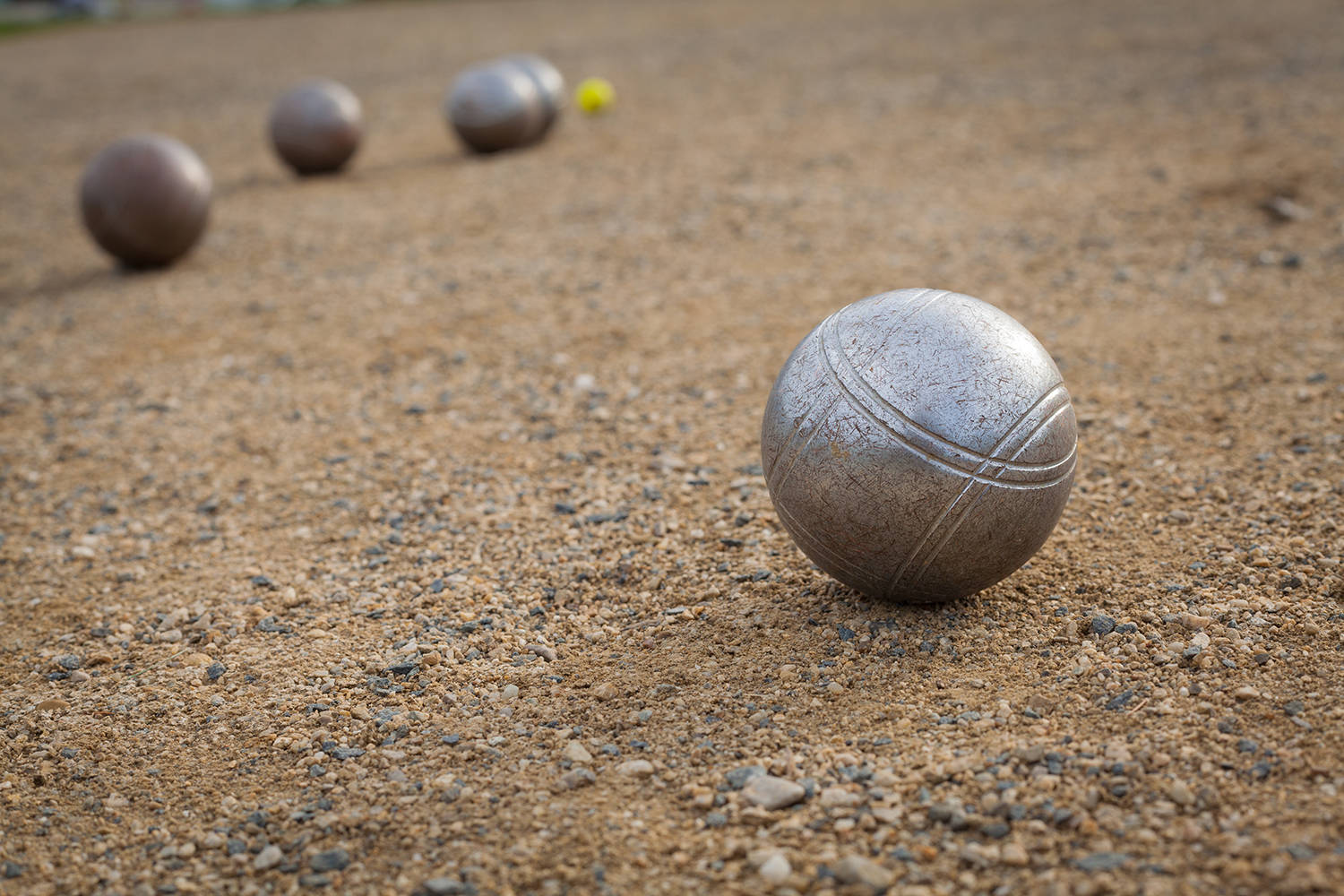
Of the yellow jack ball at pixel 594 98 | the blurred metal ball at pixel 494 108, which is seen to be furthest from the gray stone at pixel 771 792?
the yellow jack ball at pixel 594 98

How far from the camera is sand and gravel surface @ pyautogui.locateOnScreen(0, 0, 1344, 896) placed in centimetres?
373

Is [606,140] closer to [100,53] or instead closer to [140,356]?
[140,356]

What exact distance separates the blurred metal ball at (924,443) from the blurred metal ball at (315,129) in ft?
32.7

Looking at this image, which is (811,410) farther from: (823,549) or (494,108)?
(494,108)

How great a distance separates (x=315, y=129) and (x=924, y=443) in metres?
10.6

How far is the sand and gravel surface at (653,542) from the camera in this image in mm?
3734

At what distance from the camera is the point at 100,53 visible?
25.2 m

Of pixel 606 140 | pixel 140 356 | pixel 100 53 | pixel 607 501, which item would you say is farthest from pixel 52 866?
pixel 100 53

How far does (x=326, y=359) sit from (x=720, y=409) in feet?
10.5

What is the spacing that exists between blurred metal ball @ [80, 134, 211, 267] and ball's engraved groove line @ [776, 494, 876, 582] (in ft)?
25.6

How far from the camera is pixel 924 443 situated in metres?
4.18

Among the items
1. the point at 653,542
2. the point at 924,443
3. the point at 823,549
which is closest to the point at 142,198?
the point at 653,542

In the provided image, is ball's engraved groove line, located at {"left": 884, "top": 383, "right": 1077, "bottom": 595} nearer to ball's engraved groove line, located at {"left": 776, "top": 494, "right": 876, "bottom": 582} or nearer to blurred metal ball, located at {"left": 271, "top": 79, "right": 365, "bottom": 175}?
ball's engraved groove line, located at {"left": 776, "top": 494, "right": 876, "bottom": 582}

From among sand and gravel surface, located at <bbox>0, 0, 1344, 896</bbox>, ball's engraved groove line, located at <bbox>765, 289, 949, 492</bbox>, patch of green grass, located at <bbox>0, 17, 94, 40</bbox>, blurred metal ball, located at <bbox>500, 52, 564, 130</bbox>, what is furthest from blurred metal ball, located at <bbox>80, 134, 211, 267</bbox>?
patch of green grass, located at <bbox>0, 17, 94, 40</bbox>
